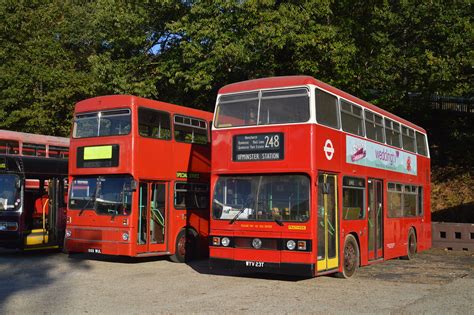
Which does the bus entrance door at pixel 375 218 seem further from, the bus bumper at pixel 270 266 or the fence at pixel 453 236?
the fence at pixel 453 236

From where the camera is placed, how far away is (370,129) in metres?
14.3

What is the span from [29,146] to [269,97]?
495 inches

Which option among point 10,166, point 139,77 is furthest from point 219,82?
point 10,166

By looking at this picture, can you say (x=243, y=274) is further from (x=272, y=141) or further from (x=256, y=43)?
(x=256, y=43)

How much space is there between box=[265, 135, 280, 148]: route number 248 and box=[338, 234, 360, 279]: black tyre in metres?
2.83

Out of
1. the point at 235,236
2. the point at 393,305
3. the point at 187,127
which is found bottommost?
the point at 393,305

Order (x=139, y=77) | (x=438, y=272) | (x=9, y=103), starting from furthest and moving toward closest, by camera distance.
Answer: (x=9, y=103) → (x=139, y=77) → (x=438, y=272)

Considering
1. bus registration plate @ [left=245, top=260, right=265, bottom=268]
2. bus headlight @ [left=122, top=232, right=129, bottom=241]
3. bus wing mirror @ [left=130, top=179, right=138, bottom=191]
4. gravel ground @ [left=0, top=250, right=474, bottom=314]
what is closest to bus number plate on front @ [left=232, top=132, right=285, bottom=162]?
bus registration plate @ [left=245, top=260, right=265, bottom=268]

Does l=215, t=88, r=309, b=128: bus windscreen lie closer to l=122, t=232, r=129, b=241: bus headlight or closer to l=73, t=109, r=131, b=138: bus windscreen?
l=73, t=109, r=131, b=138: bus windscreen

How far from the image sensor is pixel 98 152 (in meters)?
14.5

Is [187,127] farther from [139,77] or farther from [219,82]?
[139,77]

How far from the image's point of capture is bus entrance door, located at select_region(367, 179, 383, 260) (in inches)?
553

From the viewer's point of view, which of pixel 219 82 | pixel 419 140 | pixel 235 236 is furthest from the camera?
pixel 219 82

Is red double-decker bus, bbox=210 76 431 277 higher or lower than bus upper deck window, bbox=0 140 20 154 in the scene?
Answer: lower
